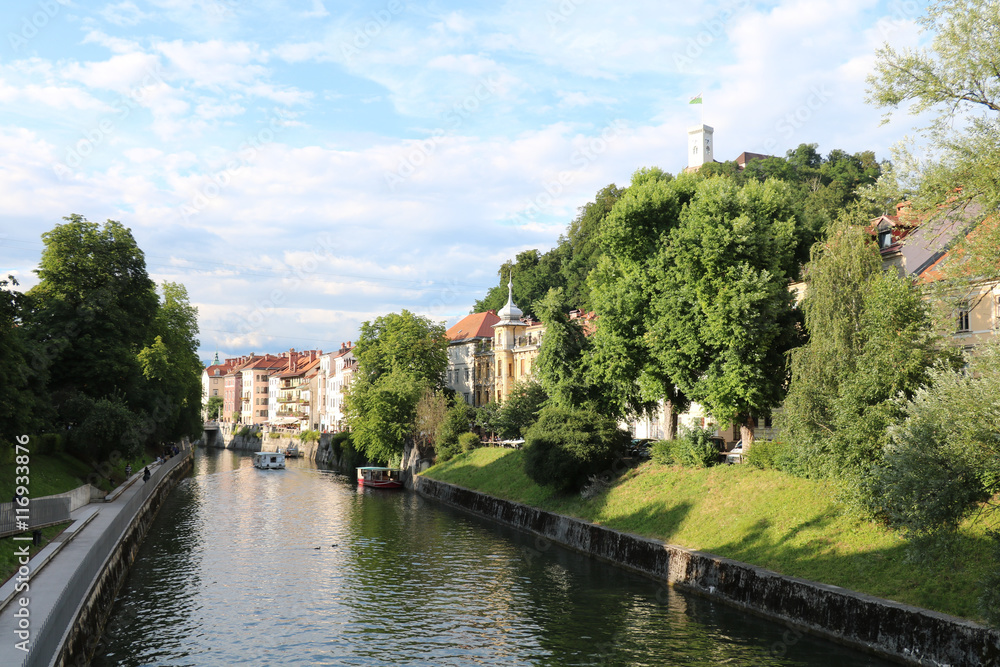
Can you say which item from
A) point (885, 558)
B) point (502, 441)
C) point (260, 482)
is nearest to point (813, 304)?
point (885, 558)

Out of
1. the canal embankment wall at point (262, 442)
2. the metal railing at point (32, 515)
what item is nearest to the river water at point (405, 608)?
the metal railing at point (32, 515)

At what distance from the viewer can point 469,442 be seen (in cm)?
6656

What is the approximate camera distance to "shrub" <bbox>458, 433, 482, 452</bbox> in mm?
66438

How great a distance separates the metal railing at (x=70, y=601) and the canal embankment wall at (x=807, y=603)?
20.2 m

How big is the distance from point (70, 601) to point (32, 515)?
457 inches

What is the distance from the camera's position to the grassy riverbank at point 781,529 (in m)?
21.9

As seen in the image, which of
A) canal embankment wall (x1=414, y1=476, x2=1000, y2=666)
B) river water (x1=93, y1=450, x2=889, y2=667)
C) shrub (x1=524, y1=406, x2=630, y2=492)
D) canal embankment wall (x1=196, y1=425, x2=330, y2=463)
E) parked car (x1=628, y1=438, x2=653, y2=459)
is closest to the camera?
canal embankment wall (x1=414, y1=476, x2=1000, y2=666)

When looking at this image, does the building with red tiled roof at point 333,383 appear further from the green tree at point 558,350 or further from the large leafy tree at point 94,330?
the green tree at point 558,350

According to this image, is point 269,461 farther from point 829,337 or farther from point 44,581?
point 829,337

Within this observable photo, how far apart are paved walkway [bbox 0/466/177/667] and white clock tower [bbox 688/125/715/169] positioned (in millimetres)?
154862

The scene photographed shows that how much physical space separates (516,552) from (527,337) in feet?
152

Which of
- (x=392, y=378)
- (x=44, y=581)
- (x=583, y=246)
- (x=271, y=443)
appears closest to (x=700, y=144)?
(x=583, y=246)

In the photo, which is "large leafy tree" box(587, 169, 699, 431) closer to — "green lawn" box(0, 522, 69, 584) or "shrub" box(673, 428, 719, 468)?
"shrub" box(673, 428, 719, 468)

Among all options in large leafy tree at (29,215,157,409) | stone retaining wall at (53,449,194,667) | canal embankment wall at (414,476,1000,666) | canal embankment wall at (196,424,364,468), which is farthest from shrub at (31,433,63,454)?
canal embankment wall at (196,424,364,468)
